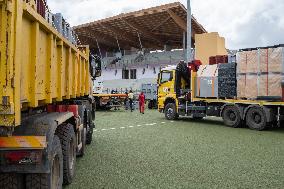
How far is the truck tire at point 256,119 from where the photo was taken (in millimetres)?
13656

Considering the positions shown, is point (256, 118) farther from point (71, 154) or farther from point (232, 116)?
point (71, 154)

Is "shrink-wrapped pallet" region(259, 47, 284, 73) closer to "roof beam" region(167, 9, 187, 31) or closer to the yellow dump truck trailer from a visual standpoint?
the yellow dump truck trailer

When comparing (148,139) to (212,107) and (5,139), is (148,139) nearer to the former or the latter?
(212,107)

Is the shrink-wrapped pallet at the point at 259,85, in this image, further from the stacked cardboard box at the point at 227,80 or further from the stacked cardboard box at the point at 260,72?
the stacked cardboard box at the point at 227,80

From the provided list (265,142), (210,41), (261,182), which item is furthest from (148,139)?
(210,41)

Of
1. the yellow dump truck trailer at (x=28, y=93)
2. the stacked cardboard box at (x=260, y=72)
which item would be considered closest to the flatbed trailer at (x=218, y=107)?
the stacked cardboard box at (x=260, y=72)

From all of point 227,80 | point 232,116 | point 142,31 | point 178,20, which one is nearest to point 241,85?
point 227,80

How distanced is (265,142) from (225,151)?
2.46 meters

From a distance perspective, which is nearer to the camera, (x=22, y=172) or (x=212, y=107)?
(x=22, y=172)

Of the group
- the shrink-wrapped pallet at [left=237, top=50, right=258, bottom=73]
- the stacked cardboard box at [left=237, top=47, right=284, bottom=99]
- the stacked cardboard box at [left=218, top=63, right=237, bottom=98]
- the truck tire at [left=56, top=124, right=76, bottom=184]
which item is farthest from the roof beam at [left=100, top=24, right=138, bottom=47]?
the truck tire at [left=56, top=124, right=76, bottom=184]

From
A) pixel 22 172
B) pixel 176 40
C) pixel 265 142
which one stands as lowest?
pixel 265 142

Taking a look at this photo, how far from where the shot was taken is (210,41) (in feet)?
92.1

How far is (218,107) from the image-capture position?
1611 centimetres

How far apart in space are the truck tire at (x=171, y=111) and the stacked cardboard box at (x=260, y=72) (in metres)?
4.71
